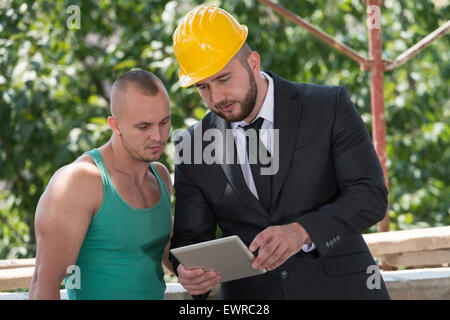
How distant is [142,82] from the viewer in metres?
2.29

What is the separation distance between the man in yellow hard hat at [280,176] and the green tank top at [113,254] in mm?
138

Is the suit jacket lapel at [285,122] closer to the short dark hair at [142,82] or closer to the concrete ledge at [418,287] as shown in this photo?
the short dark hair at [142,82]

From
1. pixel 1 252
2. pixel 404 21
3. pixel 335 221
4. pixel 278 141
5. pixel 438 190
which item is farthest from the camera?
pixel 404 21

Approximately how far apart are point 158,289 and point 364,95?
10.00 ft

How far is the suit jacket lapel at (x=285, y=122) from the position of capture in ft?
7.04

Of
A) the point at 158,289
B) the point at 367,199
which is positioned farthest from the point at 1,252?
the point at 367,199

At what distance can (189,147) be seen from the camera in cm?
232

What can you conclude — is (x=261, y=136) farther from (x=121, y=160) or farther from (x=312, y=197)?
(x=121, y=160)

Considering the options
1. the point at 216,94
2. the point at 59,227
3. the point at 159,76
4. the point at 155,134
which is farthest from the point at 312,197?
the point at 159,76

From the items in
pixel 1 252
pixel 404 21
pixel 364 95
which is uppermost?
pixel 404 21

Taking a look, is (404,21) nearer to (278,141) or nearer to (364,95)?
(364,95)

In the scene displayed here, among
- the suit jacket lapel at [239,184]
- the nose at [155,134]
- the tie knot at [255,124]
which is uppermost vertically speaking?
the tie knot at [255,124]

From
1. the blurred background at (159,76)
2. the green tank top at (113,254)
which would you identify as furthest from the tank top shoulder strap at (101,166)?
the blurred background at (159,76)

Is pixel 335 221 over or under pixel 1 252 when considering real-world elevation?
over
